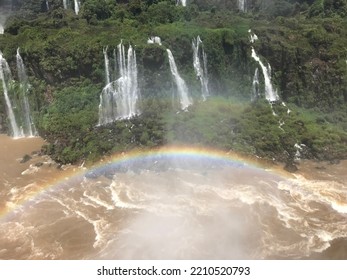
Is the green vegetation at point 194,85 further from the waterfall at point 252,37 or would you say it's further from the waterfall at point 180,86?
the waterfall at point 180,86

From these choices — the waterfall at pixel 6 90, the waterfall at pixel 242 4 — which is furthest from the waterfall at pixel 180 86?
the waterfall at pixel 242 4

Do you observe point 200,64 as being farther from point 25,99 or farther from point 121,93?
point 25,99

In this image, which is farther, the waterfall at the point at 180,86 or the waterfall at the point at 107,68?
A: the waterfall at the point at 180,86

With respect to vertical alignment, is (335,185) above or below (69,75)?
below

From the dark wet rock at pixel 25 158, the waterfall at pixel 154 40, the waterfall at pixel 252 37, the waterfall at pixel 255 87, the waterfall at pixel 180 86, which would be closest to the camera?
the dark wet rock at pixel 25 158

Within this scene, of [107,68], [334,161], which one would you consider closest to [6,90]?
[107,68]

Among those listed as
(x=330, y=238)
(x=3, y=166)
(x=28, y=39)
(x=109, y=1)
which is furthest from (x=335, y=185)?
(x=109, y=1)

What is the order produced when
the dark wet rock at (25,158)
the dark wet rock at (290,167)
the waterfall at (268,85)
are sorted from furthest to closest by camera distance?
the waterfall at (268,85) → the dark wet rock at (25,158) → the dark wet rock at (290,167)

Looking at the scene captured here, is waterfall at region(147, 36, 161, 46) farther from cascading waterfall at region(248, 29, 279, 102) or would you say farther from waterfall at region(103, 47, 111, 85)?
cascading waterfall at region(248, 29, 279, 102)
